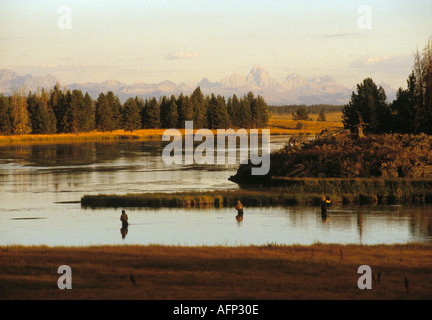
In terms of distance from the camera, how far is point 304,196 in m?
49.7

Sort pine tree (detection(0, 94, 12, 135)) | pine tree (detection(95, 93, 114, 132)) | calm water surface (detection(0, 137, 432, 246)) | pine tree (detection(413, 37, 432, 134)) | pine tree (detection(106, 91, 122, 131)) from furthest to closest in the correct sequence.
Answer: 1. pine tree (detection(106, 91, 122, 131))
2. pine tree (detection(95, 93, 114, 132))
3. pine tree (detection(0, 94, 12, 135))
4. pine tree (detection(413, 37, 432, 134))
5. calm water surface (detection(0, 137, 432, 246))

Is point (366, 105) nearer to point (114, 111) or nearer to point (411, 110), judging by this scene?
point (411, 110)

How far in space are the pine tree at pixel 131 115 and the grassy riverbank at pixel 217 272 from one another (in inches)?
6694

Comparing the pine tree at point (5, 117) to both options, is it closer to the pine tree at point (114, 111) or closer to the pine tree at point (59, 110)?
the pine tree at point (59, 110)

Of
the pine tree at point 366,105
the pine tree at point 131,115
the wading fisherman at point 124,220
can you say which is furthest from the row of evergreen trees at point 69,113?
the wading fisherman at point 124,220

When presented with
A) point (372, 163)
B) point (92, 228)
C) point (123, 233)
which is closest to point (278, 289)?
point (123, 233)

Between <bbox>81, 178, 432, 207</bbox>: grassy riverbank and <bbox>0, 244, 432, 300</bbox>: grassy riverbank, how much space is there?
864 inches

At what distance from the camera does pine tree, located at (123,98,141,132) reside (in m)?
194

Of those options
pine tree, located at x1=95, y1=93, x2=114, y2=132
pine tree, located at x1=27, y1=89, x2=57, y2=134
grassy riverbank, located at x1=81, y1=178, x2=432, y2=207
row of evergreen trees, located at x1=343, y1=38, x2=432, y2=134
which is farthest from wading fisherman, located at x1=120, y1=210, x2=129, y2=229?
pine tree, located at x1=95, y1=93, x2=114, y2=132

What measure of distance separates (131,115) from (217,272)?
17833 cm

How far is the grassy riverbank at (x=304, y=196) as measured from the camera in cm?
4875

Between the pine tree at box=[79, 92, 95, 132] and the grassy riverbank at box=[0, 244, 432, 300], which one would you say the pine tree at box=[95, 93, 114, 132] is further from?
the grassy riverbank at box=[0, 244, 432, 300]

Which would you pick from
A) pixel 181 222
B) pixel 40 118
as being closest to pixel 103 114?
pixel 40 118

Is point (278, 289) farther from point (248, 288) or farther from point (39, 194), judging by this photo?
point (39, 194)
